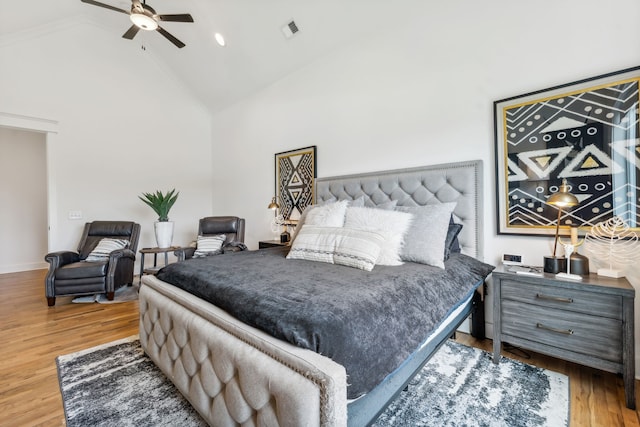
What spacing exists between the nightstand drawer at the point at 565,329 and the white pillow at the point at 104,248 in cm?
439

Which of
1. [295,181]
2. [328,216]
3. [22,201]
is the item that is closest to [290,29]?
[295,181]

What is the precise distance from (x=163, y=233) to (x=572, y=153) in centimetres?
476

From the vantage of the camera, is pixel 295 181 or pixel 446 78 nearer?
pixel 446 78

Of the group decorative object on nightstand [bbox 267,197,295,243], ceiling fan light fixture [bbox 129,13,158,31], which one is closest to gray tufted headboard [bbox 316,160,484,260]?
decorative object on nightstand [bbox 267,197,295,243]

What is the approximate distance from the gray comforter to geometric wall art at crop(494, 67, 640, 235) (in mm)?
749

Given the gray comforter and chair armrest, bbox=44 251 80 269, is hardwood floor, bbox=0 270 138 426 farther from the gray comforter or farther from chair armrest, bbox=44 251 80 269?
the gray comforter

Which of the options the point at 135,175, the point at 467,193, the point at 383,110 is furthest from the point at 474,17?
the point at 135,175

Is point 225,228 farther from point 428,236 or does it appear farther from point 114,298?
point 428,236

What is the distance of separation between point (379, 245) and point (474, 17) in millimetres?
2217

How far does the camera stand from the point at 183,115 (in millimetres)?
5527

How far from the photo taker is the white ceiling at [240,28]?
308cm

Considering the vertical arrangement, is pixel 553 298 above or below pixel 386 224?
below

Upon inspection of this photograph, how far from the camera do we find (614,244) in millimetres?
1911

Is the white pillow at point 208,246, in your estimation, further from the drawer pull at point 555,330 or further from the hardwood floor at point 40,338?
the drawer pull at point 555,330
